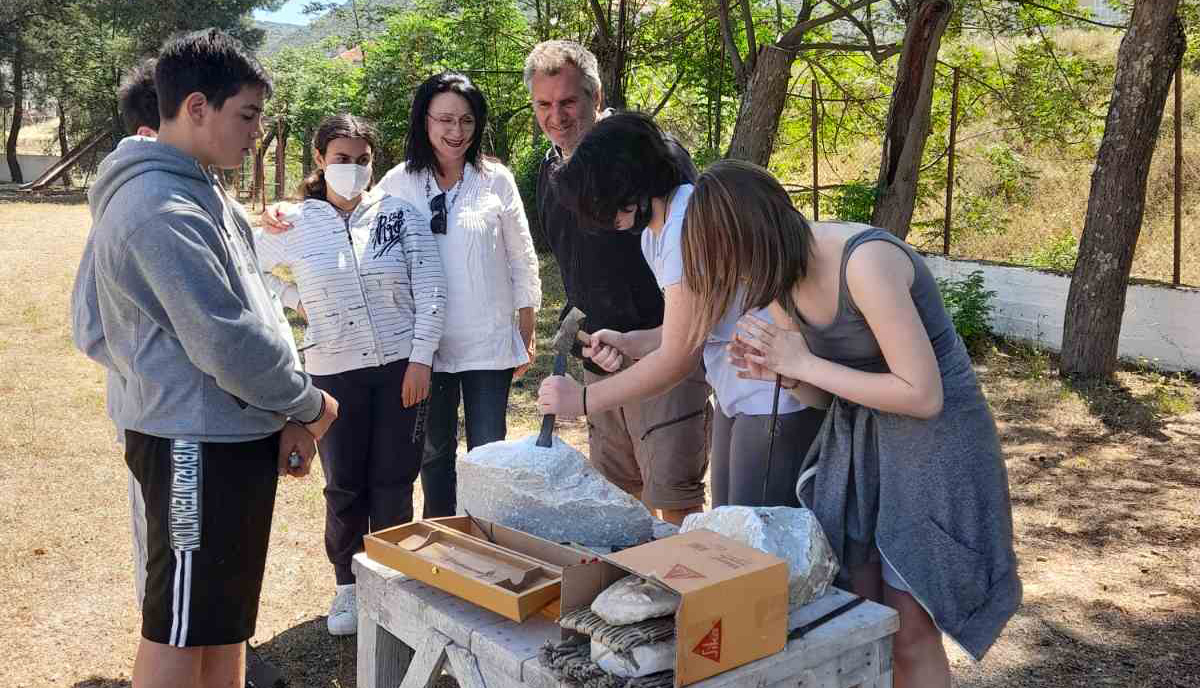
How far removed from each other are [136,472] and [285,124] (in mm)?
21136

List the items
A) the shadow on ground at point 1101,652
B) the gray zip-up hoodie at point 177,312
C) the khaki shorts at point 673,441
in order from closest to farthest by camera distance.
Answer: the gray zip-up hoodie at point 177,312 → the khaki shorts at point 673,441 → the shadow on ground at point 1101,652

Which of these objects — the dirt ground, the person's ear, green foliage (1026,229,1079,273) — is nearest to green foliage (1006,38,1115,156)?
green foliage (1026,229,1079,273)

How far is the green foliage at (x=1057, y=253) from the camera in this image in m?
8.70

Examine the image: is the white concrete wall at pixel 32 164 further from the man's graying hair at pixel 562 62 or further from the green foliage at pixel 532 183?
the man's graying hair at pixel 562 62

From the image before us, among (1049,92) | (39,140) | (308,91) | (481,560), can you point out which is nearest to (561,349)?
(481,560)

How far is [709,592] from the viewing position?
144cm

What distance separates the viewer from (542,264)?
12547 millimetres

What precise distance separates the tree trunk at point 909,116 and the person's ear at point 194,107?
627 cm

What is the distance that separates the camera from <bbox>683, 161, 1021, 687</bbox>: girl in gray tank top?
5.90ft

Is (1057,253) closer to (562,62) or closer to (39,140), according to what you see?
(562,62)

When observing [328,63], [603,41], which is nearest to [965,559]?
[603,41]

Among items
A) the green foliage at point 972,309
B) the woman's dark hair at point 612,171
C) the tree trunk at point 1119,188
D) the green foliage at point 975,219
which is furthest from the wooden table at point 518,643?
the green foliage at point 975,219

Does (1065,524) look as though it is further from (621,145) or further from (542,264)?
(542,264)

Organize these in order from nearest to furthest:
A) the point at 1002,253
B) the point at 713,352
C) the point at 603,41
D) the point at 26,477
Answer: the point at 713,352 < the point at 26,477 < the point at 1002,253 < the point at 603,41
